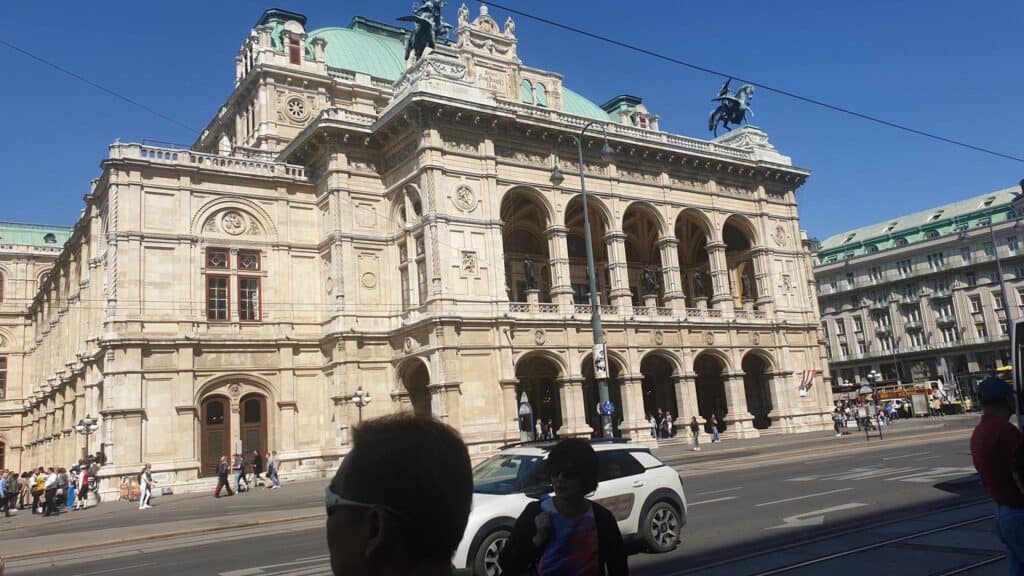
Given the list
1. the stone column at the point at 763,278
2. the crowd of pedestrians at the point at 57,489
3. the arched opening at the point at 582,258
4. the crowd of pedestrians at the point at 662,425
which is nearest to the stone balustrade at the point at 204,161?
the crowd of pedestrians at the point at 57,489

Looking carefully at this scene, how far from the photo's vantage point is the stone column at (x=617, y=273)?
37.3 meters

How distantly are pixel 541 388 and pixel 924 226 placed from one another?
5938 cm

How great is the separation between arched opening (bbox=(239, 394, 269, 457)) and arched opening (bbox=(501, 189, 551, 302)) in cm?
1403

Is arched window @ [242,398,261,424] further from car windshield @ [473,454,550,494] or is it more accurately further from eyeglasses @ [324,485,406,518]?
eyeglasses @ [324,485,406,518]

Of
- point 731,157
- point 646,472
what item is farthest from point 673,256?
point 646,472

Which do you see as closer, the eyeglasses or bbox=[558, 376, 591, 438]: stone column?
the eyeglasses

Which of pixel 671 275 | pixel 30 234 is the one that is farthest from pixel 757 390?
pixel 30 234

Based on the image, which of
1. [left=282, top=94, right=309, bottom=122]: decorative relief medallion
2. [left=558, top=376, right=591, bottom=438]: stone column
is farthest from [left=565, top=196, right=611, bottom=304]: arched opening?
[left=282, top=94, right=309, bottom=122]: decorative relief medallion

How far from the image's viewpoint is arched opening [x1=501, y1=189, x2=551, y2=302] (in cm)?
4188

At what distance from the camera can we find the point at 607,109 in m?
59.9

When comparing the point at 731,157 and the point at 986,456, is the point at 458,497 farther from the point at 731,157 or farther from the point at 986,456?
the point at 731,157

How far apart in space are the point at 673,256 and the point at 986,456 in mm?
34984

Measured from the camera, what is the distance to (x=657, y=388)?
148 ft

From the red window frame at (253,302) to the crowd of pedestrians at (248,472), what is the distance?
602 cm
